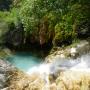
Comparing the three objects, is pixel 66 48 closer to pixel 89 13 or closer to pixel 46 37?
pixel 89 13

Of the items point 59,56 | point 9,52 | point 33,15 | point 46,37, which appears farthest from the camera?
point 9,52

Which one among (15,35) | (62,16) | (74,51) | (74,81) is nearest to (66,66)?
(74,81)

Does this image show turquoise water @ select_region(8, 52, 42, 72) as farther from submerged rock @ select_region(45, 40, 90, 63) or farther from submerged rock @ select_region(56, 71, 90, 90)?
submerged rock @ select_region(56, 71, 90, 90)

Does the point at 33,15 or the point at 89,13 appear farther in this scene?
the point at 33,15

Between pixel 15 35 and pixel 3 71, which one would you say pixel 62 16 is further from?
pixel 15 35

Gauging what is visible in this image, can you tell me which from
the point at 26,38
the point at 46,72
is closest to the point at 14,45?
the point at 26,38

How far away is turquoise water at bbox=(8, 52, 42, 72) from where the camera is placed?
16.3 meters

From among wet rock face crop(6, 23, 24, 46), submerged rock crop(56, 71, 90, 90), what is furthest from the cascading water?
wet rock face crop(6, 23, 24, 46)

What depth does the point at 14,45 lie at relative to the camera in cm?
2075

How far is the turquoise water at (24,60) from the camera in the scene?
16303 millimetres

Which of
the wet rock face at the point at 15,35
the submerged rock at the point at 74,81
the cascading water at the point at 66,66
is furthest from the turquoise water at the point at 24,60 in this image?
the submerged rock at the point at 74,81

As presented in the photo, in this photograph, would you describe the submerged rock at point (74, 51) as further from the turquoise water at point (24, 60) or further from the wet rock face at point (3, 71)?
the turquoise water at point (24, 60)

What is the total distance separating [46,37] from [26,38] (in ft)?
8.73

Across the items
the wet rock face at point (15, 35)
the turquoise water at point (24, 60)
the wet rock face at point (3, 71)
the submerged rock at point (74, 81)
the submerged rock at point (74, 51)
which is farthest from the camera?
the wet rock face at point (15, 35)
